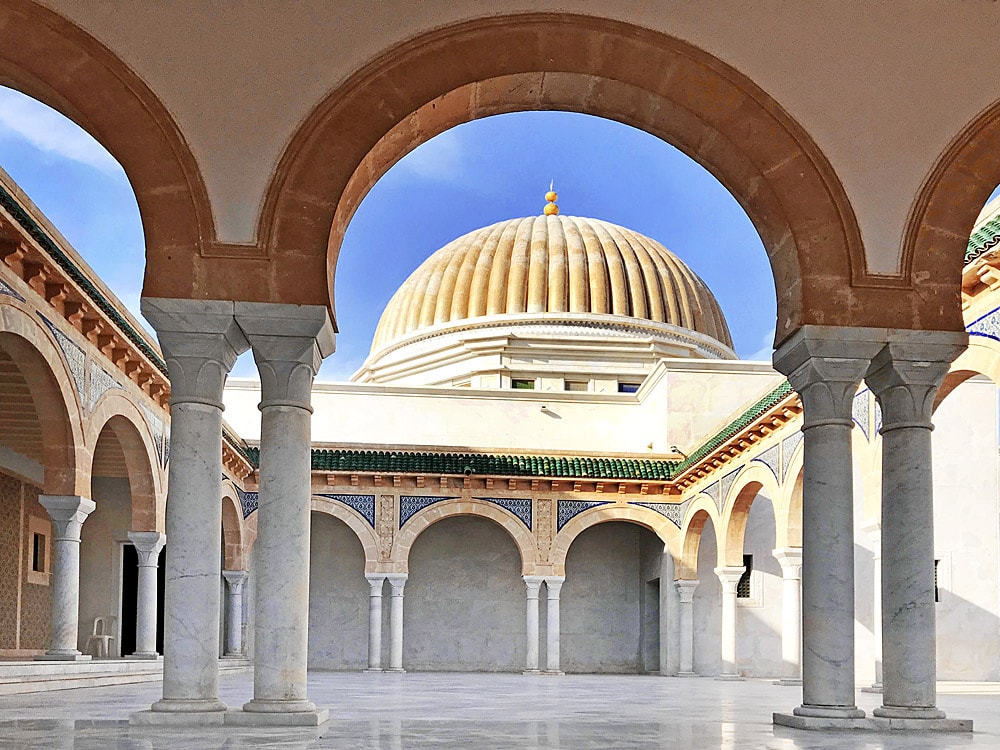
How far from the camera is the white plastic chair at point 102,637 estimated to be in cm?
2042

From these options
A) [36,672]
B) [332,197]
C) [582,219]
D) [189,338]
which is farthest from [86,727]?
[582,219]

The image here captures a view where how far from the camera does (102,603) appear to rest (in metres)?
23.1

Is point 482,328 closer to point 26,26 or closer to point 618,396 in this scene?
point 618,396

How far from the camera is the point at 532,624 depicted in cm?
2389

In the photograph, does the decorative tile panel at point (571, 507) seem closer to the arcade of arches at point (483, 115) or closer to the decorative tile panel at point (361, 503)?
the decorative tile panel at point (361, 503)

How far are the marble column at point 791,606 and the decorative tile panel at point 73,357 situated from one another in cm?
972

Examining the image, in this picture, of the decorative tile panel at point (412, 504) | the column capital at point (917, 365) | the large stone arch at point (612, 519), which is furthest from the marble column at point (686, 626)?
the column capital at point (917, 365)

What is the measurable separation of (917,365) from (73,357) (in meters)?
9.59

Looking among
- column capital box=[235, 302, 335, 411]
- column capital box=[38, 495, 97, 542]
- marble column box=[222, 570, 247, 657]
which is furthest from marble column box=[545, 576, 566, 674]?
column capital box=[235, 302, 335, 411]

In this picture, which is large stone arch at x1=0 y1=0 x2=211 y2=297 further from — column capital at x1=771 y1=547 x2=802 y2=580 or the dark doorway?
the dark doorway

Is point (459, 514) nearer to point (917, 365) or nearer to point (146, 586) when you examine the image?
point (146, 586)

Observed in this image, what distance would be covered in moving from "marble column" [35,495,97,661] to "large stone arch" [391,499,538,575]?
9.92m

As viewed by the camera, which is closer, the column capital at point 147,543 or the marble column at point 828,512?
the marble column at point 828,512

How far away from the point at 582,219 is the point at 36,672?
23308 millimetres
